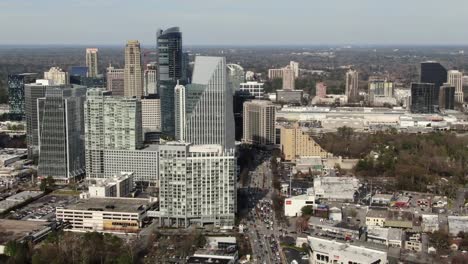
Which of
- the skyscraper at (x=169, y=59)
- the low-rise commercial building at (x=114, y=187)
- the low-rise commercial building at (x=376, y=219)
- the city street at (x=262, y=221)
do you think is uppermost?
the skyscraper at (x=169, y=59)

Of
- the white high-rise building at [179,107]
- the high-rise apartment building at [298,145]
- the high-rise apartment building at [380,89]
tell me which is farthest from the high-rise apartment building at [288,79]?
the white high-rise building at [179,107]

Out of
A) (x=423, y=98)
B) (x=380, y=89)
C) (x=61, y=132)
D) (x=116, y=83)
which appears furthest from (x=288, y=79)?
(x=61, y=132)

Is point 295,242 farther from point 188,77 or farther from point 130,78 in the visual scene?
Answer: point 130,78

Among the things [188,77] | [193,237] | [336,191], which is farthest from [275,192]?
[188,77]

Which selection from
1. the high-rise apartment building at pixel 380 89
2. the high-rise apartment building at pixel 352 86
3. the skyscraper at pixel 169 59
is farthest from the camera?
the high-rise apartment building at pixel 352 86

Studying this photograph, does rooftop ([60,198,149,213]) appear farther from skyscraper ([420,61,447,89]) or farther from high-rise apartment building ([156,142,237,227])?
skyscraper ([420,61,447,89])

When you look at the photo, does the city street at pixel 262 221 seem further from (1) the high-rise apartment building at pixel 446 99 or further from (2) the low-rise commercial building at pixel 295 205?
(1) the high-rise apartment building at pixel 446 99
